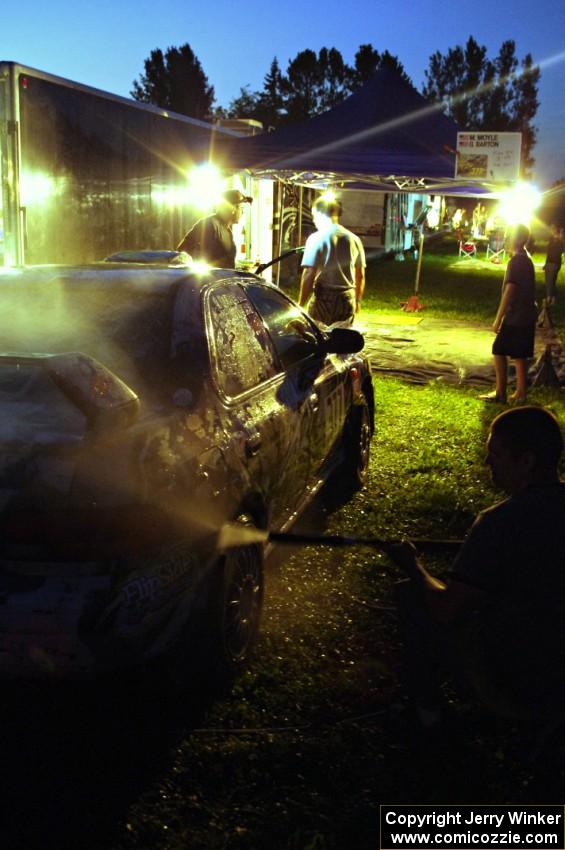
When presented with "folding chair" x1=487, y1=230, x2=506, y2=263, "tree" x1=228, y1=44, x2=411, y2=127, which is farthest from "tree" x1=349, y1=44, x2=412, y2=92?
"folding chair" x1=487, y1=230, x2=506, y2=263

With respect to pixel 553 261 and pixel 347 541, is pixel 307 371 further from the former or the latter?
pixel 553 261

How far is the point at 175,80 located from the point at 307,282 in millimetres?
76200

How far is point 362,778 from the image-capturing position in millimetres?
2814

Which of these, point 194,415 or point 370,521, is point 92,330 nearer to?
Result: point 194,415

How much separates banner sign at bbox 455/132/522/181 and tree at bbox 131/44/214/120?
70.1 meters

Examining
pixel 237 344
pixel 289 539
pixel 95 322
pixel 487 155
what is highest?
pixel 487 155

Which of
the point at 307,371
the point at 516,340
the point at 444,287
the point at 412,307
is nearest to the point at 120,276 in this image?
the point at 307,371

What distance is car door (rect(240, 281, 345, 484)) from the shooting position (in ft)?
13.9

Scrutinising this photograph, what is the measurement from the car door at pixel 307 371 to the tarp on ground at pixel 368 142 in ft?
24.2

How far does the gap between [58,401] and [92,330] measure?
0.68 m

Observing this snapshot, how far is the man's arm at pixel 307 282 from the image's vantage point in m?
8.26

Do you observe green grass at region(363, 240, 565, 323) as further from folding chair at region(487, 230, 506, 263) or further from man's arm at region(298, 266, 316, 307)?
man's arm at region(298, 266, 316, 307)

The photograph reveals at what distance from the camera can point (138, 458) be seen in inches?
102

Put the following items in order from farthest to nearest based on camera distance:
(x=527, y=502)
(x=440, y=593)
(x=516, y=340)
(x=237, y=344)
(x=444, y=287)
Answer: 1. (x=444, y=287)
2. (x=516, y=340)
3. (x=237, y=344)
4. (x=440, y=593)
5. (x=527, y=502)
